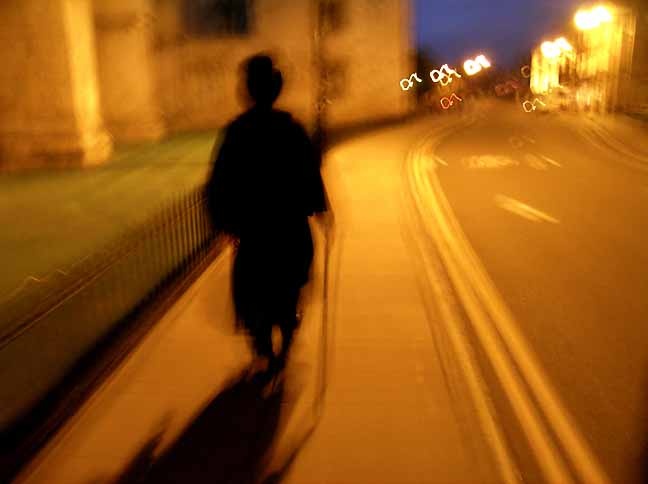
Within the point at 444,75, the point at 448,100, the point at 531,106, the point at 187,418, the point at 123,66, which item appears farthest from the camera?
the point at 444,75

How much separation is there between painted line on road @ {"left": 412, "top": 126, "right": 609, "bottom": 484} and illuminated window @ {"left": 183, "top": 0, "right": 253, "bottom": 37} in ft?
77.7

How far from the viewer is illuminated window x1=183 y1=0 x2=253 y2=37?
101ft

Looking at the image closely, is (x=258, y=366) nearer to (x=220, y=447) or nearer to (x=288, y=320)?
(x=288, y=320)

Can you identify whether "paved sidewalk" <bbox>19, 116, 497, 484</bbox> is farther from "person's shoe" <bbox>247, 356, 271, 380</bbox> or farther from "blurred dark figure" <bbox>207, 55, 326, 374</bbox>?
"blurred dark figure" <bbox>207, 55, 326, 374</bbox>

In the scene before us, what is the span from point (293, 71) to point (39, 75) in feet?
46.6

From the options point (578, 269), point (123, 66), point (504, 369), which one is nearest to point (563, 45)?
point (123, 66)

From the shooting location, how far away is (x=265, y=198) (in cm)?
443

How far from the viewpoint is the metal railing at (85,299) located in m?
5.09

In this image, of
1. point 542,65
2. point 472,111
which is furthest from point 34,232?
point 542,65

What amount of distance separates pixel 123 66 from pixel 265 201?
21163mm

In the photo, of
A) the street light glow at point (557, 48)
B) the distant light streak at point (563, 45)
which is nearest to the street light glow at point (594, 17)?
the distant light streak at point (563, 45)

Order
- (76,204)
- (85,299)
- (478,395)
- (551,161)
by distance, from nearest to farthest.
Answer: (478,395)
(85,299)
(76,204)
(551,161)

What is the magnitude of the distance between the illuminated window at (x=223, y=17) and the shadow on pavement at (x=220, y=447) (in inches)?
1106

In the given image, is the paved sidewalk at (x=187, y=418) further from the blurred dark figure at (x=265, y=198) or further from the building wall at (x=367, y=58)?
the building wall at (x=367, y=58)
